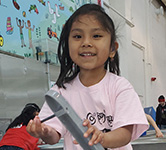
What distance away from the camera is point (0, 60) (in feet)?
12.6

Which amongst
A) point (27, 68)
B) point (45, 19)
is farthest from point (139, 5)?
point (27, 68)

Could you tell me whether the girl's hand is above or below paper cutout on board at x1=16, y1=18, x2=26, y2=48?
below

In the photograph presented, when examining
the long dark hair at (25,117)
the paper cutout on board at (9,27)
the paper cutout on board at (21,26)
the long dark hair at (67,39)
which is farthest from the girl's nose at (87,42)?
the paper cutout on board at (21,26)

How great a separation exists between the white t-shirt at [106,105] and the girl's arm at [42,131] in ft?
0.14

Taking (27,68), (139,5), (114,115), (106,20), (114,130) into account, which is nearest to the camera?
(114,130)

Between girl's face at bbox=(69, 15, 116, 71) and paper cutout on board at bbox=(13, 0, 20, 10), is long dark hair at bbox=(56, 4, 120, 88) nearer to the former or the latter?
girl's face at bbox=(69, 15, 116, 71)

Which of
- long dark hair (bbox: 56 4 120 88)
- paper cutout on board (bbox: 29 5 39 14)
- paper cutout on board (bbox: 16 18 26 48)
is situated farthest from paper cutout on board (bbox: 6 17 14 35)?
long dark hair (bbox: 56 4 120 88)

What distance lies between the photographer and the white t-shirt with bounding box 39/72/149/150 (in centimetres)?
107

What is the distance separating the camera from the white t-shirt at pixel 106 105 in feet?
3.51

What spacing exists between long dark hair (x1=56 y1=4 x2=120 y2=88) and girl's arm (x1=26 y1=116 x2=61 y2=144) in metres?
0.25

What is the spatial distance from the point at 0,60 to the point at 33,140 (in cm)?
139

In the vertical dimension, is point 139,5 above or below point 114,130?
above

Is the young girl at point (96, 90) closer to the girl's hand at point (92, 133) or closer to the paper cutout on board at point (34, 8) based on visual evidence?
the girl's hand at point (92, 133)

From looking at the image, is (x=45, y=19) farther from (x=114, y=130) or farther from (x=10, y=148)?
(x=114, y=130)
